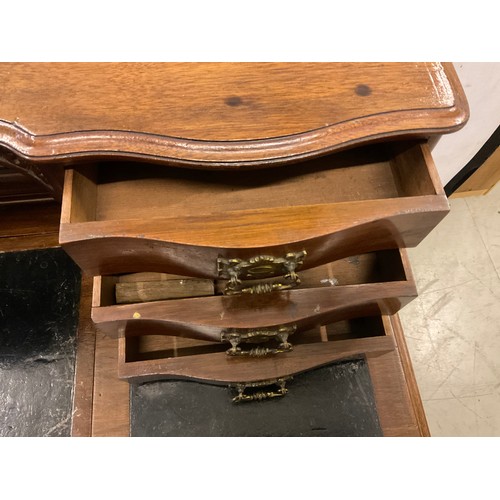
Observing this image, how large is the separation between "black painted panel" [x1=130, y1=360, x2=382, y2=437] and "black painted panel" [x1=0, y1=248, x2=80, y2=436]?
147 millimetres

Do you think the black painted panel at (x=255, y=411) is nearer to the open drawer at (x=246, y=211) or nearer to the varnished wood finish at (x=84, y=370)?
the varnished wood finish at (x=84, y=370)

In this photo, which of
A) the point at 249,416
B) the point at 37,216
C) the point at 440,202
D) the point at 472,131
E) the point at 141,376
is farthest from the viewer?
the point at 472,131

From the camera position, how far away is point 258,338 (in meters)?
0.66

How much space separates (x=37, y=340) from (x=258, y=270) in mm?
544

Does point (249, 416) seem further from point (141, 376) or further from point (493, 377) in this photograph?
point (493, 377)

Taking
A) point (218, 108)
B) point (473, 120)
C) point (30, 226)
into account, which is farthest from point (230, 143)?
point (473, 120)

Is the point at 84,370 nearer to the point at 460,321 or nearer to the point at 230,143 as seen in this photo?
the point at 230,143

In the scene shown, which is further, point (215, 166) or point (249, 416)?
point (249, 416)

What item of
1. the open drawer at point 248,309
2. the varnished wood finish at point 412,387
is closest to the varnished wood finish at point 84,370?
the open drawer at point 248,309

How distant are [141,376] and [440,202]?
49cm

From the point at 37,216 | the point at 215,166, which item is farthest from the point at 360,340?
the point at 37,216

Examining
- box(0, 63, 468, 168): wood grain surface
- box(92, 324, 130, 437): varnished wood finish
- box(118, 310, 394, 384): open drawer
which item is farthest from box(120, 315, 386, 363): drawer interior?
box(0, 63, 468, 168): wood grain surface

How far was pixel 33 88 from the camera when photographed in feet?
1.73

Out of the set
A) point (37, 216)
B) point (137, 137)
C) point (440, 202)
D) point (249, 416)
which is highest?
point (37, 216)
